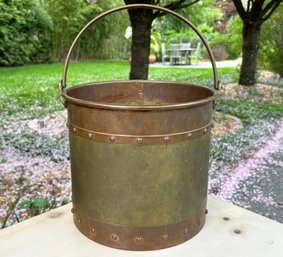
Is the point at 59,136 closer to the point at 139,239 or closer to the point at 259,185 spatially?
the point at 259,185

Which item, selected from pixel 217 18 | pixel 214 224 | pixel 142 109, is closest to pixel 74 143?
pixel 142 109

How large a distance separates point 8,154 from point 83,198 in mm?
3036

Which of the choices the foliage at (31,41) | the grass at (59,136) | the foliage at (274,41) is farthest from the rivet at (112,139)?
the foliage at (31,41)

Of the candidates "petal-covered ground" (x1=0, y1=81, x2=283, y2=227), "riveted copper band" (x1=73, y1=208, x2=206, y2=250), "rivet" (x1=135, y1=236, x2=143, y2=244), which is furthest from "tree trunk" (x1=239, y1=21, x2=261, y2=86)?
"rivet" (x1=135, y1=236, x2=143, y2=244)

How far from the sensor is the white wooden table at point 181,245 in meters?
1.42

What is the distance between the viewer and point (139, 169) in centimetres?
132

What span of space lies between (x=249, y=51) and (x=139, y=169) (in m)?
7.70

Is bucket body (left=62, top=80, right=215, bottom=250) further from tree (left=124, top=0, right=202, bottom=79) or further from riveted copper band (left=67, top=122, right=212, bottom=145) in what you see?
tree (left=124, top=0, right=202, bottom=79)

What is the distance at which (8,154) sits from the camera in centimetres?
420

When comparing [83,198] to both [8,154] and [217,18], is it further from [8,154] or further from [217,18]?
[217,18]

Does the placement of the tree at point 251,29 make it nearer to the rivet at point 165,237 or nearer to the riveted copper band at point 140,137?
the riveted copper band at point 140,137

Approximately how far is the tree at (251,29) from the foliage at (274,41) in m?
1.91

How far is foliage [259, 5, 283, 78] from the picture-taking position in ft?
33.1

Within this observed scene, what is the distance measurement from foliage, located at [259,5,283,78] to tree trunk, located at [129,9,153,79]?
6.09m
